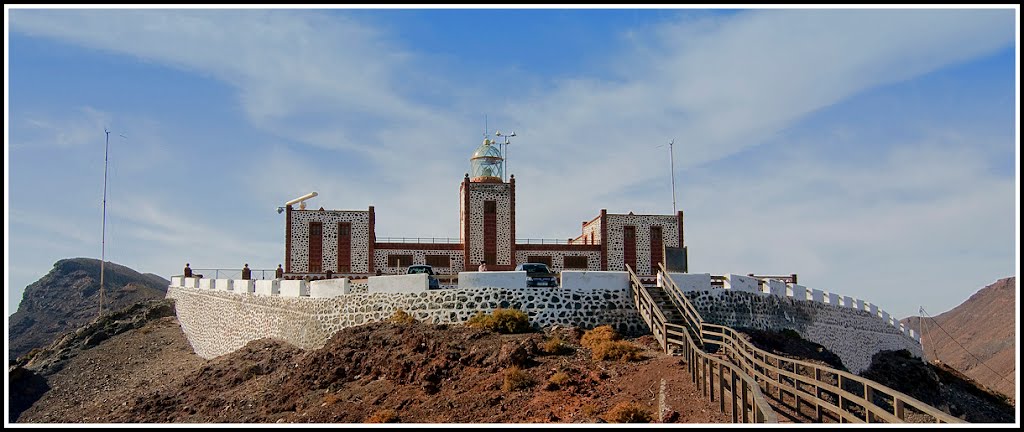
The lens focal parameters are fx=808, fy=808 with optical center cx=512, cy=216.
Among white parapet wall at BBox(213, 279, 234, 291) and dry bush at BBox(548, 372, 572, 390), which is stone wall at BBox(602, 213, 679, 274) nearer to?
white parapet wall at BBox(213, 279, 234, 291)

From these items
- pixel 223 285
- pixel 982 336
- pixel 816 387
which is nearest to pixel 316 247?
pixel 223 285

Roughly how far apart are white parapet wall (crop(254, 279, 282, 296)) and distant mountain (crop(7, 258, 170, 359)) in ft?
146

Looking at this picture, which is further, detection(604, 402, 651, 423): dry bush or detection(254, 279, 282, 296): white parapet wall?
detection(254, 279, 282, 296): white parapet wall

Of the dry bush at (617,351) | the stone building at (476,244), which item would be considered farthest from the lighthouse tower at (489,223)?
the dry bush at (617,351)

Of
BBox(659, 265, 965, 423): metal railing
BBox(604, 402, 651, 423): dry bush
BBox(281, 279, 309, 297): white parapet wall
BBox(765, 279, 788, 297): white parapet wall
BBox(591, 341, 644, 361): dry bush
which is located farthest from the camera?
BBox(765, 279, 788, 297): white parapet wall

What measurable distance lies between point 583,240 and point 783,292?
15.4m

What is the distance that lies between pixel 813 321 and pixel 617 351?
12.8m

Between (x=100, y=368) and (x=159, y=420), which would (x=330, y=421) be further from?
(x=100, y=368)

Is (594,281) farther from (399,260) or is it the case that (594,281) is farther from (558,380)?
(399,260)

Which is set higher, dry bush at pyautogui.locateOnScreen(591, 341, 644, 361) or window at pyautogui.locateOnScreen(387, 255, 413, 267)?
window at pyautogui.locateOnScreen(387, 255, 413, 267)

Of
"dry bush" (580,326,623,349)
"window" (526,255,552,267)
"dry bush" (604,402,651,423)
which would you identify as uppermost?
"window" (526,255,552,267)

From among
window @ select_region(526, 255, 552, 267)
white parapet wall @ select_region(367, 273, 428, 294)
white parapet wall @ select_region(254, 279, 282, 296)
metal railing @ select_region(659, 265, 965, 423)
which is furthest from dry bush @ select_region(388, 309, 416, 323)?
window @ select_region(526, 255, 552, 267)

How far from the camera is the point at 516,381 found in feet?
56.0

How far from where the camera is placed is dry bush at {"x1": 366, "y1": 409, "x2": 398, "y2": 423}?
15.9 m
